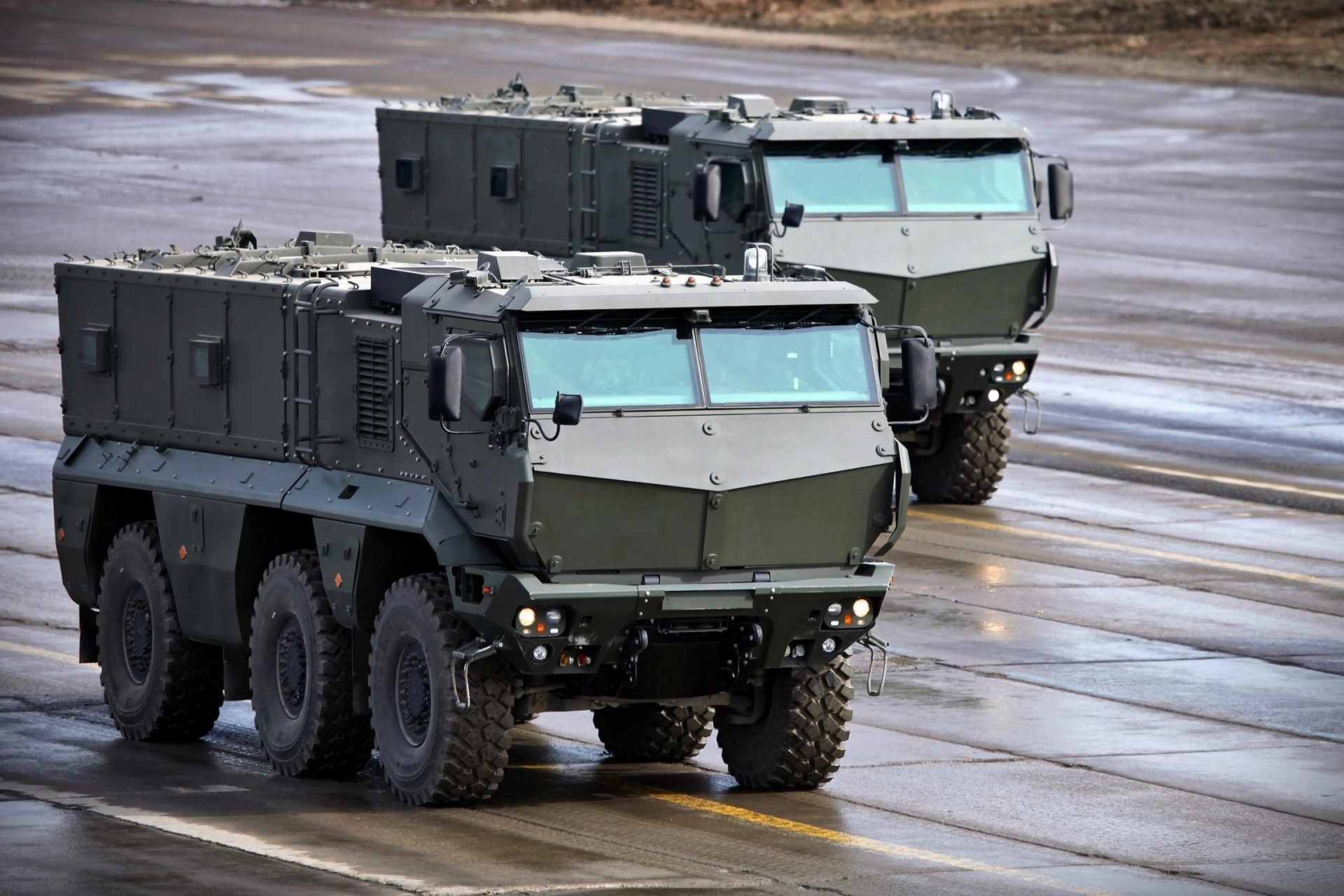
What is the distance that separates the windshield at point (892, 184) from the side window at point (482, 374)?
9374mm

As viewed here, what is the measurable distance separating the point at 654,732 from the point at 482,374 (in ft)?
8.01

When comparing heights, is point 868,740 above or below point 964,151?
below

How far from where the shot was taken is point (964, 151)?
70.7ft

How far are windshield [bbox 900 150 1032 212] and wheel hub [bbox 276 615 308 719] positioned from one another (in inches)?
356

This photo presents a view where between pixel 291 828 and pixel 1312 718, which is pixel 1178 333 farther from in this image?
pixel 291 828

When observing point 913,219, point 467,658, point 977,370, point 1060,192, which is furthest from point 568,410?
point 1060,192

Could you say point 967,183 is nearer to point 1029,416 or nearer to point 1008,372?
point 1008,372

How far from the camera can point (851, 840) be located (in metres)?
11.9

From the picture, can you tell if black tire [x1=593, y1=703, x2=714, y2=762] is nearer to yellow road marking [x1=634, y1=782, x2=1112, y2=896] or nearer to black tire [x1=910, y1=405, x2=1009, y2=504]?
yellow road marking [x1=634, y1=782, x2=1112, y2=896]

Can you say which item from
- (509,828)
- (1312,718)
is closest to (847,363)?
(509,828)

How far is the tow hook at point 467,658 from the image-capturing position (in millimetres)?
11891

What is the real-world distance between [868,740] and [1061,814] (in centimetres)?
175

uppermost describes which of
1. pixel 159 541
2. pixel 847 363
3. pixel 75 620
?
pixel 847 363

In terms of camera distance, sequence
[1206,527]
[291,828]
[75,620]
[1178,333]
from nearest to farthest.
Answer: [291,828] < [75,620] < [1206,527] < [1178,333]
